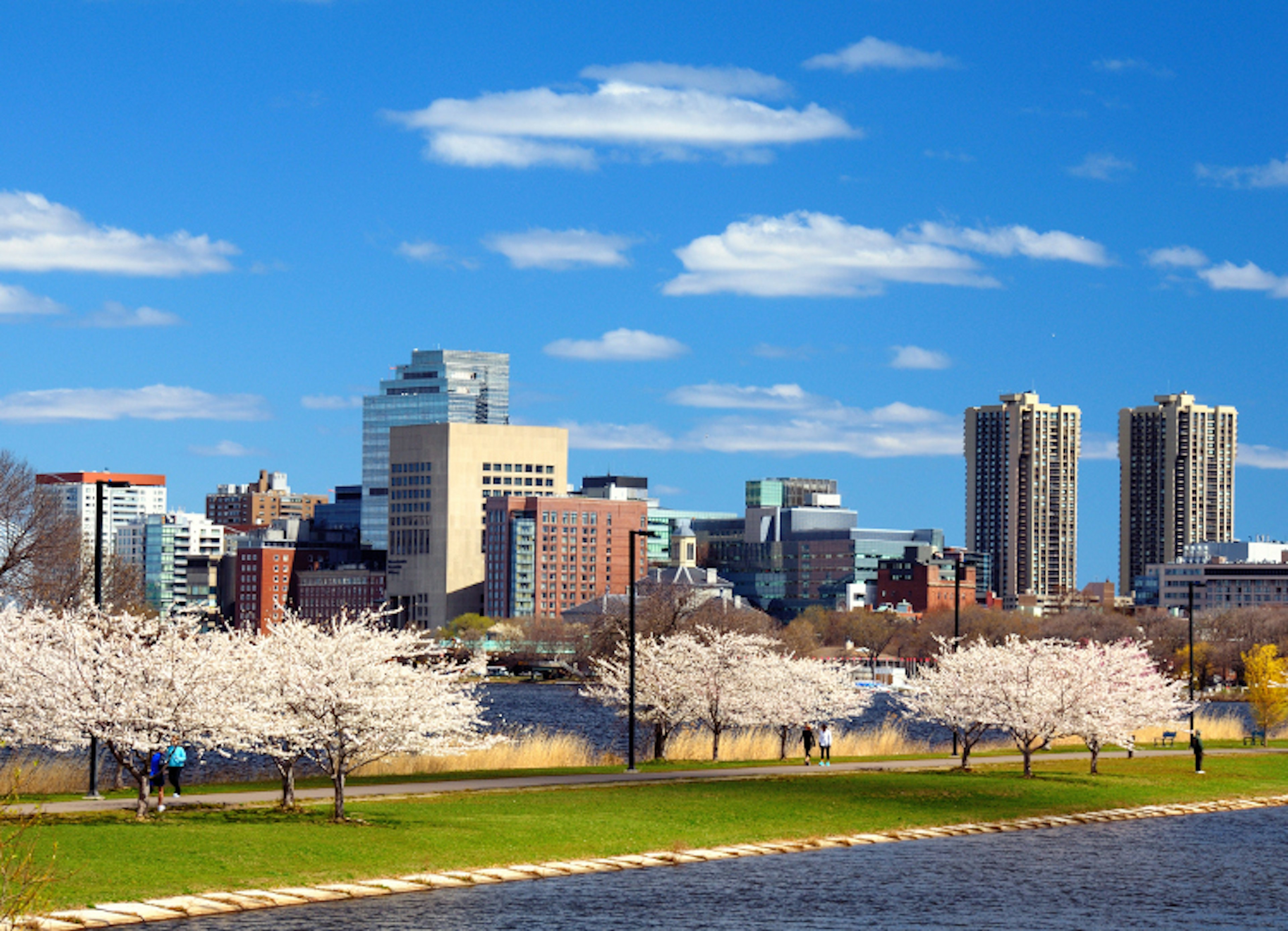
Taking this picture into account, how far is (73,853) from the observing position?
31.3 metres

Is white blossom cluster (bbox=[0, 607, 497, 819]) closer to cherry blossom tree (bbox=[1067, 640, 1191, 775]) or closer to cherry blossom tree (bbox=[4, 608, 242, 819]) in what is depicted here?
cherry blossom tree (bbox=[4, 608, 242, 819])

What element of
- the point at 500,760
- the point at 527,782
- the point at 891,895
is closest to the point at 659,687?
the point at 500,760

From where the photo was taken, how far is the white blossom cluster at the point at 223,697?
35.3m

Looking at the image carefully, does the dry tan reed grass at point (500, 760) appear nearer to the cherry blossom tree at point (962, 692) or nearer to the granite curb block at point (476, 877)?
the cherry blossom tree at point (962, 692)

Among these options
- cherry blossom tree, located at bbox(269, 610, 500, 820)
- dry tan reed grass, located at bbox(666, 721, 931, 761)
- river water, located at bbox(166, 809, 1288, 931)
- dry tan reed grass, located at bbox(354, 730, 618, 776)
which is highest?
cherry blossom tree, located at bbox(269, 610, 500, 820)

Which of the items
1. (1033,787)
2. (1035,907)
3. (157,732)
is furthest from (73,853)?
(1033,787)

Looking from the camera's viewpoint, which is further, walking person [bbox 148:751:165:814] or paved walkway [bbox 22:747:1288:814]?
paved walkway [bbox 22:747:1288:814]

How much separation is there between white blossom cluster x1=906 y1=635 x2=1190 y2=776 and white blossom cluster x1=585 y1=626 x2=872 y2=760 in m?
5.07

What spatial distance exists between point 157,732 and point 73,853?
4606 mm

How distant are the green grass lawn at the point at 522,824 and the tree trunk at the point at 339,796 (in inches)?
14.3

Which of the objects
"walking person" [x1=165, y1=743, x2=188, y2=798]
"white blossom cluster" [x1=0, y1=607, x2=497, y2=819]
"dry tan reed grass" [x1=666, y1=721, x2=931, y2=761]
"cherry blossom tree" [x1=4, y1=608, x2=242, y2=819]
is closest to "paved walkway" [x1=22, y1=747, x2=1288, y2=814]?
"walking person" [x1=165, y1=743, x2=188, y2=798]

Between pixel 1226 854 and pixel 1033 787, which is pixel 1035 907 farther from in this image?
pixel 1033 787

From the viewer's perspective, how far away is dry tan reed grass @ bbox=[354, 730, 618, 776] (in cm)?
5434

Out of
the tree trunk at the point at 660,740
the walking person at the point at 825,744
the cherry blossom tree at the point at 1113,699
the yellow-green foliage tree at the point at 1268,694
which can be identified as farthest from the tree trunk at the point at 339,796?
the yellow-green foliage tree at the point at 1268,694
